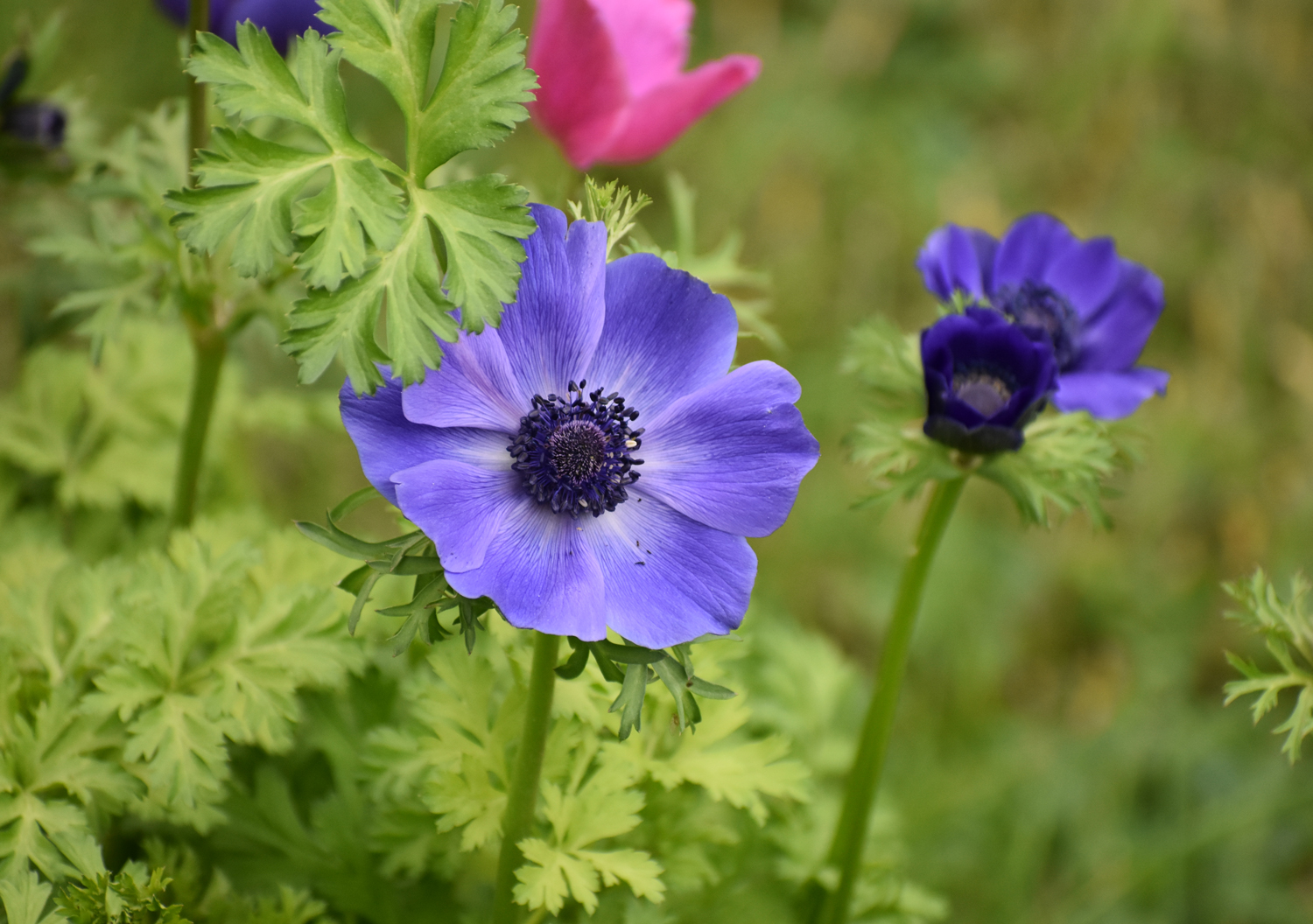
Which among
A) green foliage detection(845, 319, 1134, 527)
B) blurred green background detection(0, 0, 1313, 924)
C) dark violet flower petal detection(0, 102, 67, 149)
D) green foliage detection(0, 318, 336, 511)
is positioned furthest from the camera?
blurred green background detection(0, 0, 1313, 924)

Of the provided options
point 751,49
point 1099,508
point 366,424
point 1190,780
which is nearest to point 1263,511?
point 1190,780

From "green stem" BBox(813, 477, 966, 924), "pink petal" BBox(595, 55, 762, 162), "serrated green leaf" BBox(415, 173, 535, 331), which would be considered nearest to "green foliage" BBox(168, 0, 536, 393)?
"serrated green leaf" BBox(415, 173, 535, 331)

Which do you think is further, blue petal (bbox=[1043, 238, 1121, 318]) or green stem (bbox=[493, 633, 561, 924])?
blue petal (bbox=[1043, 238, 1121, 318])

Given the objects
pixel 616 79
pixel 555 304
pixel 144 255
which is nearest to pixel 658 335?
pixel 555 304

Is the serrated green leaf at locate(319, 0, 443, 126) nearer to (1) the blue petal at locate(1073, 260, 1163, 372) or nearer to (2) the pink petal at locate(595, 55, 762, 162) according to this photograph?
(2) the pink petal at locate(595, 55, 762, 162)

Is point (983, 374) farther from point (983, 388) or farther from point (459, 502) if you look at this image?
point (459, 502)

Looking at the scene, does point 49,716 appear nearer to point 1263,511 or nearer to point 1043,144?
point 1263,511

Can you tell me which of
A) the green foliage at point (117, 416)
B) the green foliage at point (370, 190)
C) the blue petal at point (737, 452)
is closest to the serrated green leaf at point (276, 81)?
the green foliage at point (370, 190)
